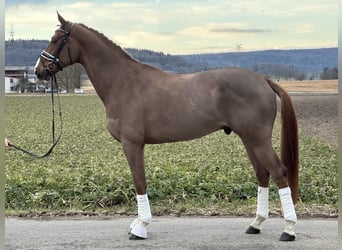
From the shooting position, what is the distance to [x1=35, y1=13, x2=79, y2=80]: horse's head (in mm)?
5391

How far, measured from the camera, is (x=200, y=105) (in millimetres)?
5117

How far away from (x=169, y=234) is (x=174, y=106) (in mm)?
1438

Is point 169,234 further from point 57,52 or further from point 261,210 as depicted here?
point 57,52

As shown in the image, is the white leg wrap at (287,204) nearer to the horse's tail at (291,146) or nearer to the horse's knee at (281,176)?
the horse's knee at (281,176)

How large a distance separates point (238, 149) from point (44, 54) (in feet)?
28.2

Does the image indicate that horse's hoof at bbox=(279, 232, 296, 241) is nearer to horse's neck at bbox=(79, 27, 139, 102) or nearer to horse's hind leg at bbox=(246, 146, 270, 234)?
horse's hind leg at bbox=(246, 146, 270, 234)

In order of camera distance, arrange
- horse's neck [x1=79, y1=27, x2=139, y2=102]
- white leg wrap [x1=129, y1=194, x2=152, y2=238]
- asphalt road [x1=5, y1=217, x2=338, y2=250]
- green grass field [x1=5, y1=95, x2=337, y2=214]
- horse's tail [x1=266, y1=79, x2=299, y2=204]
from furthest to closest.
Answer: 1. green grass field [x1=5, y1=95, x2=337, y2=214]
2. horse's neck [x1=79, y1=27, x2=139, y2=102]
3. horse's tail [x1=266, y1=79, x2=299, y2=204]
4. white leg wrap [x1=129, y1=194, x2=152, y2=238]
5. asphalt road [x1=5, y1=217, x2=338, y2=250]

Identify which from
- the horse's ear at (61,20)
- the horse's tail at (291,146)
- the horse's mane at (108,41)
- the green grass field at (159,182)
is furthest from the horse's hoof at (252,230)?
the horse's ear at (61,20)

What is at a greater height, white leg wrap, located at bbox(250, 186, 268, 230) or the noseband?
the noseband

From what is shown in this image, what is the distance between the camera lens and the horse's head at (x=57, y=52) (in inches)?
212

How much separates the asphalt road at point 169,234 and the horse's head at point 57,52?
1782 millimetres

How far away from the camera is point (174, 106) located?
517 centimetres

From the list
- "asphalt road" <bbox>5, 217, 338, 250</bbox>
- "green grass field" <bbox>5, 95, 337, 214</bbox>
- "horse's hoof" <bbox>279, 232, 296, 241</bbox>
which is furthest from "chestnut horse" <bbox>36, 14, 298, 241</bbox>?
"green grass field" <bbox>5, 95, 337, 214</bbox>

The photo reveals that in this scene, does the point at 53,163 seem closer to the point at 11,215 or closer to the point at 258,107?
the point at 11,215
